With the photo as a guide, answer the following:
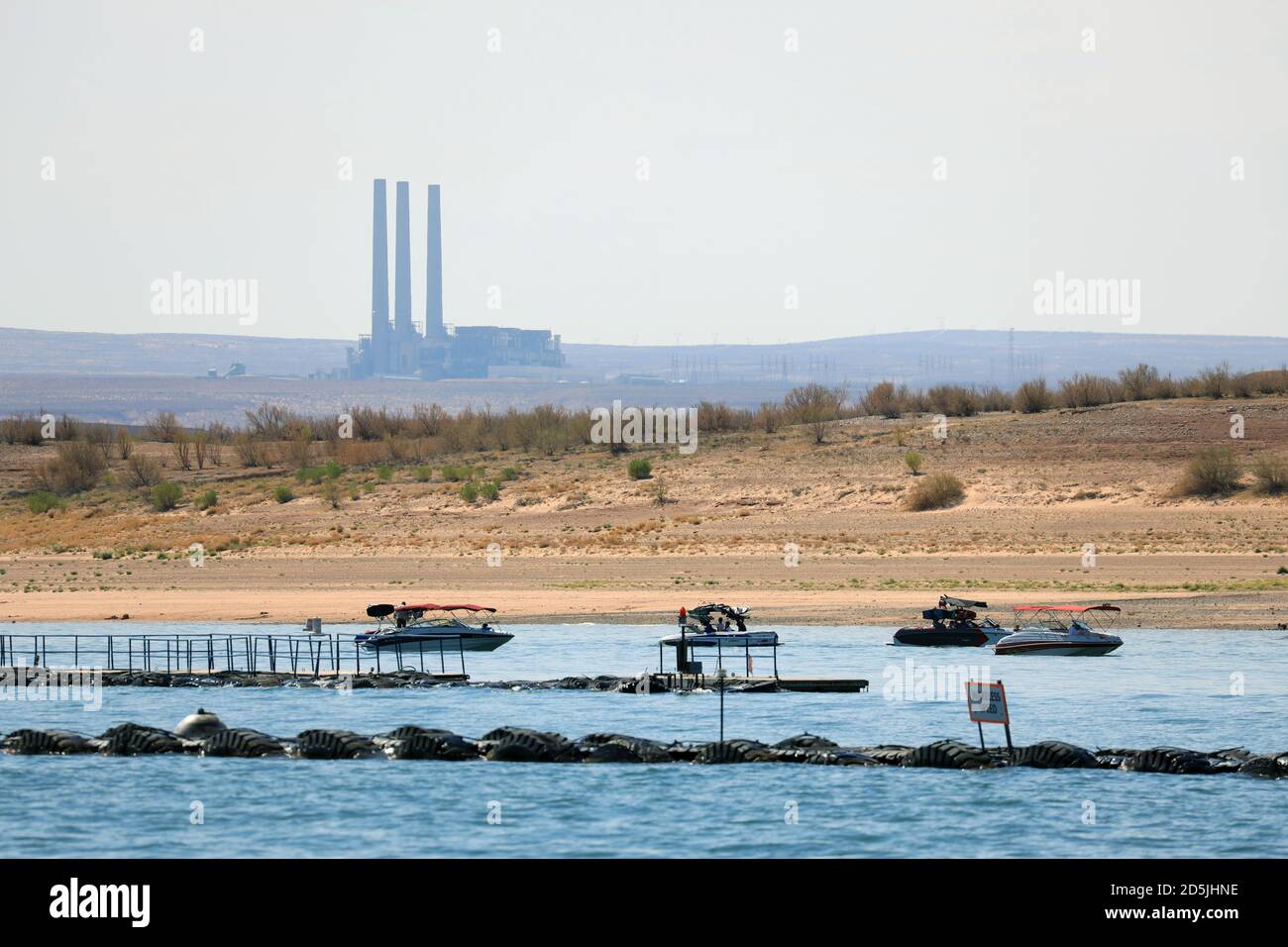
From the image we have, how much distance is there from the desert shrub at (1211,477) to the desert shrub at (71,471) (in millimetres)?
55787

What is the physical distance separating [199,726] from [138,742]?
3.90ft

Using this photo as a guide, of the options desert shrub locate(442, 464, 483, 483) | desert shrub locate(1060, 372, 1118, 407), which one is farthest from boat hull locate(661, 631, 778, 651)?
desert shrub locate(1060, 372, 1118, 407)

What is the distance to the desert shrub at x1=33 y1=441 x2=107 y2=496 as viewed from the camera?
312 feet

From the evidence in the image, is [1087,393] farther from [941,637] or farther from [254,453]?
[941,637]

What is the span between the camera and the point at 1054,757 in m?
31.6

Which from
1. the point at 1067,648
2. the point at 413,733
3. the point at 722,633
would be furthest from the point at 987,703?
the point at 1067,648

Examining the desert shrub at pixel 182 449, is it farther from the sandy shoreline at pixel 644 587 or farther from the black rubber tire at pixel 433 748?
the black rubber tire at pixel 433 748

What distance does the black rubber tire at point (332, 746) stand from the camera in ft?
111

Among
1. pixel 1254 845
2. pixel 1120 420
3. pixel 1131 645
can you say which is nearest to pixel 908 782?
pixel 1254 845

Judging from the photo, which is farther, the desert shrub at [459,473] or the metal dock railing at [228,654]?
the desert shrub at [459,473]

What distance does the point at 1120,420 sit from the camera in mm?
90312

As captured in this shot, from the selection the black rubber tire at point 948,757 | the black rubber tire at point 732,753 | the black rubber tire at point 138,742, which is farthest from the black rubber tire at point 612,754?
the black rubber tire at point 138,742

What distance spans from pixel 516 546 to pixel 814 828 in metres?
45.6
